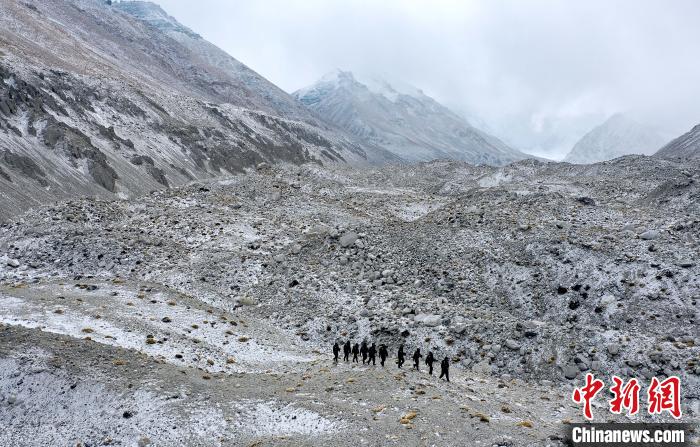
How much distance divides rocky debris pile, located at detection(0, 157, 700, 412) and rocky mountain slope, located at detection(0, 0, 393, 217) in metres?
14.7

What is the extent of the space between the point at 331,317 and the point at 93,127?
59.0 metres

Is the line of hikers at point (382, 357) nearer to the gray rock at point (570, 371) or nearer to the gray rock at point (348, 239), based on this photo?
the gray rock at point (570, 371)

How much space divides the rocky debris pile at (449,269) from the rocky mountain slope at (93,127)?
14718 millimetres

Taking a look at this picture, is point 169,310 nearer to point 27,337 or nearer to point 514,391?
point 27,337

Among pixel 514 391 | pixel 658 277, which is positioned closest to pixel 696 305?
pixel 658 277

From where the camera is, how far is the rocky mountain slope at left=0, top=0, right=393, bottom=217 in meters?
51.8

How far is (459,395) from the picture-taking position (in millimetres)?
16594

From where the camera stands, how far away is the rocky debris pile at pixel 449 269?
68.5ft

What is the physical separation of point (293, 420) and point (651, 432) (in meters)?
9.88

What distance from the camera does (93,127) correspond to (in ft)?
227

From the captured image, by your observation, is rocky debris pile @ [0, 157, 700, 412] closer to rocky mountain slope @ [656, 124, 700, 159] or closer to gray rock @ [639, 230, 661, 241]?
gray rock @ [639, 230, 661, 241]

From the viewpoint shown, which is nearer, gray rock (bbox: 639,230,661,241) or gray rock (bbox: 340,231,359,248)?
gray rock (bbox: 639,230,661,241)

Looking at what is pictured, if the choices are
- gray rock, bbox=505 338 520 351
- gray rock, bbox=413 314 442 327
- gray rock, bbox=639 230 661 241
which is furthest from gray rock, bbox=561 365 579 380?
gray rock, bbox=639 230 661 241

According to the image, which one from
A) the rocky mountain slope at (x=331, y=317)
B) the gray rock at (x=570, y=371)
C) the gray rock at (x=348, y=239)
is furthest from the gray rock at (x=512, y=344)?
the gray rock at (x=348, y=239)
